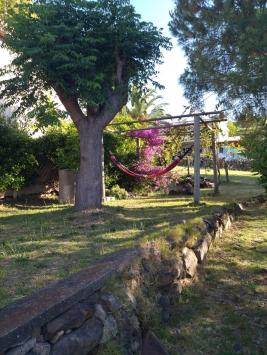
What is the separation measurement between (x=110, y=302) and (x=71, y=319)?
381 millimetres

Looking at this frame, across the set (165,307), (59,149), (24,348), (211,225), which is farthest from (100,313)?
(59,149)

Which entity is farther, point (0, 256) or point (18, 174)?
point (18, 174)

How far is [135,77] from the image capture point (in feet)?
21.0

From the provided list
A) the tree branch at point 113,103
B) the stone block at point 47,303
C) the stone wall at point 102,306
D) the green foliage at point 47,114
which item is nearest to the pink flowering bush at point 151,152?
the tree branch at point 113,103

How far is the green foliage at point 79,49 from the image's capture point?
5.35 metres

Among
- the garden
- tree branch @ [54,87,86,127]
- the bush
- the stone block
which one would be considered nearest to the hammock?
the garden

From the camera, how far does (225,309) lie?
11.4 feet

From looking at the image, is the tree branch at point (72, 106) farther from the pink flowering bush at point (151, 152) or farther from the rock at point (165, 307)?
the pink flowering bush at point (151, 152)

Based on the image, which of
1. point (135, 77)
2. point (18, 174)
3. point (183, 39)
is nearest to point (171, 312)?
point (135, 77)

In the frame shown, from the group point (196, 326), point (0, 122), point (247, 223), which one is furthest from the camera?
point (0, 122)

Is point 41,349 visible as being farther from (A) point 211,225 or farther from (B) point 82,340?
(A) point 211,225

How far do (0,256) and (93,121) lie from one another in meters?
3.17

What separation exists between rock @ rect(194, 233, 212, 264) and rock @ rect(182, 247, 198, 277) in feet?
0.47

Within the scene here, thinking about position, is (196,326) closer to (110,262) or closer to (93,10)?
(110,262)
